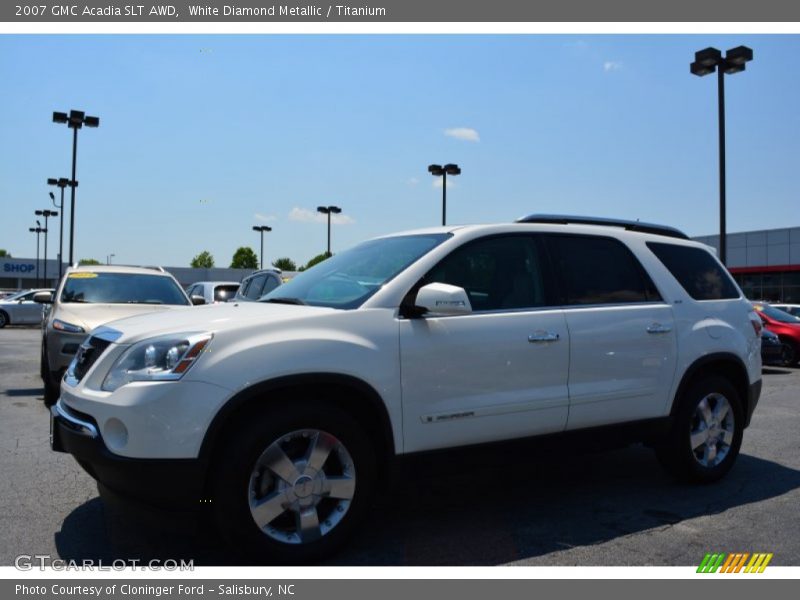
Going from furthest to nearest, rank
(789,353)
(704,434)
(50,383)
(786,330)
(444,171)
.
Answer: (444,171), (786,330), (789,353), (50,383), (704,434)

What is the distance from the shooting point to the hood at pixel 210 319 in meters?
3.50

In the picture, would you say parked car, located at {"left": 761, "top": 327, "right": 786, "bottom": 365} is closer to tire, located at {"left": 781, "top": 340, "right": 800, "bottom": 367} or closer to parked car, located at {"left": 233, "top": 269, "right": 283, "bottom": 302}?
tire, located at {"left": 781, "top": 340, "right": 800, "bottom": 367}

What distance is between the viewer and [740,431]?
5.38m

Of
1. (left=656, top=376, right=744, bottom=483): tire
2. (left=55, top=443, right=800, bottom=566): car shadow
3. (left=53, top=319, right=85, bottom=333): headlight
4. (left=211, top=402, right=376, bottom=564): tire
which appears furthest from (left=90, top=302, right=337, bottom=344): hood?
(left=53, top=319, right=85, bottom=333): headlight

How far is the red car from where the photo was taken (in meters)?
15.5

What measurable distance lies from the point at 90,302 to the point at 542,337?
6.48 meters

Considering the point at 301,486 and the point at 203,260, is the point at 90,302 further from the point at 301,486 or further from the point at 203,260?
the point at 203,260

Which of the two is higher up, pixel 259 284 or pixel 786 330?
pixel 259 284

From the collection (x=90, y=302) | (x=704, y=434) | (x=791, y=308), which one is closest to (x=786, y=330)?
(x=791, y=308)

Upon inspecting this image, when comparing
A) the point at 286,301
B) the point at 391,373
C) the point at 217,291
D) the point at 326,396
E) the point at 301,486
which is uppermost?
the point at 217,291

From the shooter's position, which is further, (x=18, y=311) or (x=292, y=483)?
(x=18, y=311)

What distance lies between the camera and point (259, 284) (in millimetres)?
15398

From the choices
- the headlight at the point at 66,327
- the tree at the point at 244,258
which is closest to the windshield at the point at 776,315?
the headlight at the point at 66,327

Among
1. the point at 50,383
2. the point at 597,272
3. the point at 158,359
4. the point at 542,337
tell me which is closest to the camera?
the point at 158,359
